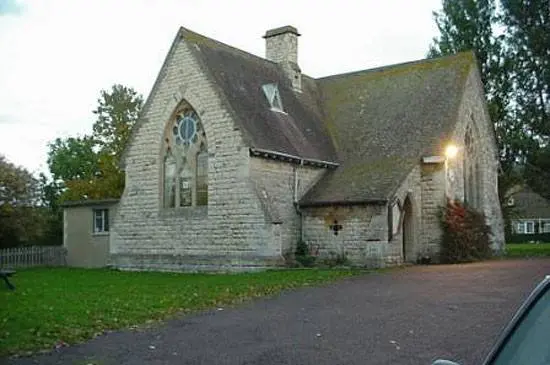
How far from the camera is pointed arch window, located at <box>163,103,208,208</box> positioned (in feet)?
88.2

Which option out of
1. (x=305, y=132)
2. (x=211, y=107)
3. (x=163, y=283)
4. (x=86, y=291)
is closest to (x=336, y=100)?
(x=305, y=132)

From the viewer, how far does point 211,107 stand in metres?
26.2

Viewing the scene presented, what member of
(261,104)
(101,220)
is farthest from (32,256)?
(261,104)

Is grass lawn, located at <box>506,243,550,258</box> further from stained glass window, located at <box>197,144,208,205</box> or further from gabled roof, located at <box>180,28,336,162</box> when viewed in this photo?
stained glass window, located at <box>197,144,208,205</box>

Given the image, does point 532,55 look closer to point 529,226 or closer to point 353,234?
point 353,234

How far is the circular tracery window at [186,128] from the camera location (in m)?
27.3

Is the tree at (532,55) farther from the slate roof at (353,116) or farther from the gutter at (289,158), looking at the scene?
the gutter at (289,158)

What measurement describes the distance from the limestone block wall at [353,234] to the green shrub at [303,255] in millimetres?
235

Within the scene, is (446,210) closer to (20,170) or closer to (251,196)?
(251,196)

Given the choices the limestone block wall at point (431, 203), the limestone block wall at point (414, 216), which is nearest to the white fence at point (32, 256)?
the limestone block wall at point (414, 216)

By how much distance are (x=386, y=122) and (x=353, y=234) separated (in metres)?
6.39

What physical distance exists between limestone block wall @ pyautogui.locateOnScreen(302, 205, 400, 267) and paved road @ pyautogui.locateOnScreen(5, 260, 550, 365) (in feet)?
24.6

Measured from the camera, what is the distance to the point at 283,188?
26.2 meters

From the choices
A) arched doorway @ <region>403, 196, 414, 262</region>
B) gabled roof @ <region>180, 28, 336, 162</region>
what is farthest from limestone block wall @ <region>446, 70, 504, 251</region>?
gabled roof @ <region>180, 28, 336, 162</region>
